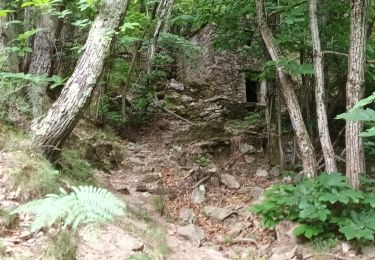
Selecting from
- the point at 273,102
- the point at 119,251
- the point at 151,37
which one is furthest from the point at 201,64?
the point at 119,251

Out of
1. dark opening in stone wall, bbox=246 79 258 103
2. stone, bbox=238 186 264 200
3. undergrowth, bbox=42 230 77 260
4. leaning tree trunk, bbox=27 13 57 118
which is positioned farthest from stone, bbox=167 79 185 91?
undergrowth, bbox=42 230 77 260

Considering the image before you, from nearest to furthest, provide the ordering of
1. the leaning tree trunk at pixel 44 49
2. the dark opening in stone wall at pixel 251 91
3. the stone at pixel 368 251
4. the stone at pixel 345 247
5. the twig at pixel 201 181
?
the stone at pixel 368 251, the stone at pixel 345 247, the leaning tree trunk at pixel 44 49, the twig at pixel 201 181, the dark opening in stone wall at pixel 251 91

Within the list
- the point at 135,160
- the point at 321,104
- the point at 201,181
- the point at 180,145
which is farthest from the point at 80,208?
the point at 180,145

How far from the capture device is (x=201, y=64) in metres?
13.9

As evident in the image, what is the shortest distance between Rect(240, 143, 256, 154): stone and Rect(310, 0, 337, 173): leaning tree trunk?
321cm

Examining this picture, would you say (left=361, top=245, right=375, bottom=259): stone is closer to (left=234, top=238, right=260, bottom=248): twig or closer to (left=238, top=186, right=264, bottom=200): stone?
(left=234, top=238, right=260, bottom=248): twig

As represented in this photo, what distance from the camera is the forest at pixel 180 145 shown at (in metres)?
3.98

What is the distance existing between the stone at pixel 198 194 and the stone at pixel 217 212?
0.33 m

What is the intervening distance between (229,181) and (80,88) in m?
3.58

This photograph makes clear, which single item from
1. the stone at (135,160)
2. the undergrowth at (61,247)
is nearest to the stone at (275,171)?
the stone at (135,160)

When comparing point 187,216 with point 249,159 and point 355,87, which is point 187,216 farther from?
point 355,87

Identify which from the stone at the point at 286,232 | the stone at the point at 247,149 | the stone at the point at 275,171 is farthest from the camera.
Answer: the stone at the point at 247,149

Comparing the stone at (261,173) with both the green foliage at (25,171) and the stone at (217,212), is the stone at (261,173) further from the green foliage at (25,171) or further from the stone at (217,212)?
the green foliage at (25,171)

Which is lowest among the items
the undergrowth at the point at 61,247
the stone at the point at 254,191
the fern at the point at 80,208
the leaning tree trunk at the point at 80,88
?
the stone at the point at 254,191
